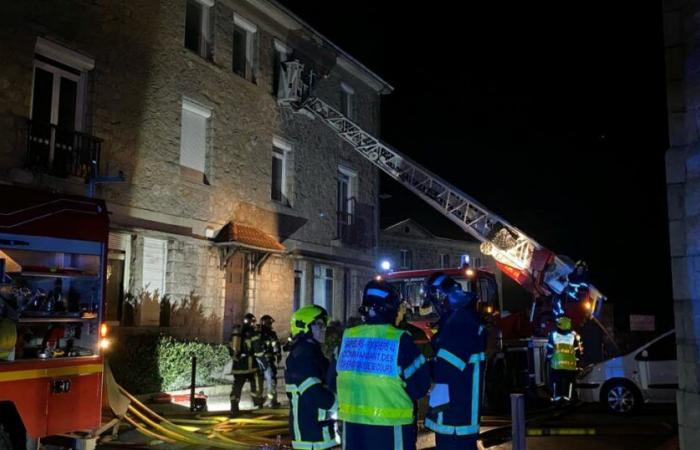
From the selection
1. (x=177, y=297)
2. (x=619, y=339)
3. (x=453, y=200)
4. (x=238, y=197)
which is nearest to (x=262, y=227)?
(x=238, y=197)

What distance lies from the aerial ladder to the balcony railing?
22.6 feet

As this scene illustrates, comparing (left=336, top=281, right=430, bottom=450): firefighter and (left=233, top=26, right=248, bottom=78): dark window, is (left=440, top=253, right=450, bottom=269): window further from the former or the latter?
(left=336, top=281, right=430, bottom=450): firefighter

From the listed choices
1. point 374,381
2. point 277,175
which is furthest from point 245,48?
point 374,381

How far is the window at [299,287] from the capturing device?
1900cm

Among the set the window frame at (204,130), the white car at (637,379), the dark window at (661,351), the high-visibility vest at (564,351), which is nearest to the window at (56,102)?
the window frame at (204,130)

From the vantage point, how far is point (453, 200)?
52.9 ft

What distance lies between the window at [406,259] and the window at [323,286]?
694 inches

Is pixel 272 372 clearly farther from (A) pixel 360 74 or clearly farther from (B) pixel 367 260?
(A) pixel 360 74

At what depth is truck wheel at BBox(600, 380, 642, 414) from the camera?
39.4 ft

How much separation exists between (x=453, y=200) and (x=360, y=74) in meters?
8.11

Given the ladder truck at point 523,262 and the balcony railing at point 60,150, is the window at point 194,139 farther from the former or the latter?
the ladder truck at point 523,262

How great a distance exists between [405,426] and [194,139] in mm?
12435

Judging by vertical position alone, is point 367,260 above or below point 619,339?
above

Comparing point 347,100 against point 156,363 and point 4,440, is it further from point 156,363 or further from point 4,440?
point 4,440
